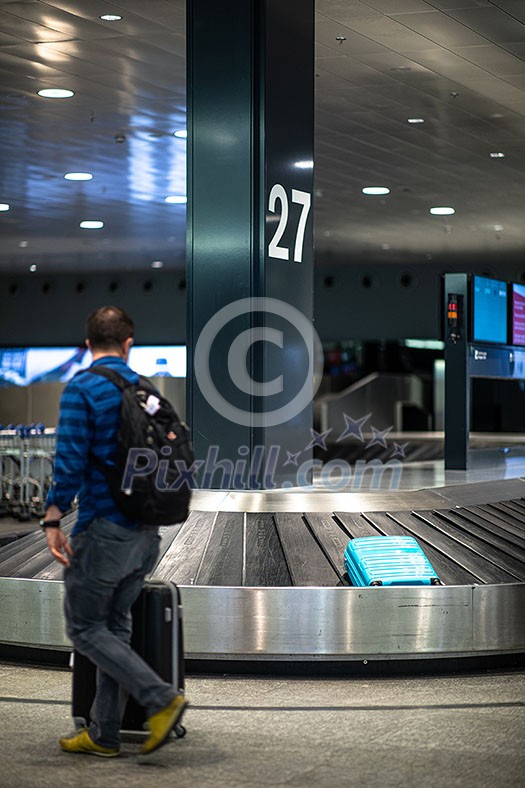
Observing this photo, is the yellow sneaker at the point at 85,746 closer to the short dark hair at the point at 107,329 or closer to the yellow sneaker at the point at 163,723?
the yellow sneaker at the point at 163,723

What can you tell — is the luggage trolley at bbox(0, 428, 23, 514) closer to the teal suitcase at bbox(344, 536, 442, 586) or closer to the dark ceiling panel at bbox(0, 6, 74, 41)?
the dark ceiling panel at bbox(0, 6, 74, 41)

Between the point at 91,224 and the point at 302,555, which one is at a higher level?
the point at 91,224

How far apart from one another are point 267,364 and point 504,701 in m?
2.84

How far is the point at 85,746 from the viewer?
4441 millimetres

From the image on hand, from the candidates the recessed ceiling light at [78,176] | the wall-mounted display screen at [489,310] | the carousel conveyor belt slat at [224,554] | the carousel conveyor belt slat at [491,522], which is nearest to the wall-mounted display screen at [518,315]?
the wall-mounted display screen at [489,310]

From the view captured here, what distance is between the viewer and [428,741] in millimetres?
4629

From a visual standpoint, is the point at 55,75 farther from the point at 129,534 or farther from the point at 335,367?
the point at 335,367

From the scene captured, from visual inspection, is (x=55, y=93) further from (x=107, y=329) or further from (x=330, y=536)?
(x=107, y=329)

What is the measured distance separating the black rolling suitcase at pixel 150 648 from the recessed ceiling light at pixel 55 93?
7440mm

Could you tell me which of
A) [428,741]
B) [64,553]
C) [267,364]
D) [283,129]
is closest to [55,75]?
[283,129]

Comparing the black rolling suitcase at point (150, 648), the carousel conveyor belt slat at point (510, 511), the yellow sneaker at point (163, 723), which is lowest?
the yellow sneaker at point (163, 723)

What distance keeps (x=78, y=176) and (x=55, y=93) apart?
4211 mm

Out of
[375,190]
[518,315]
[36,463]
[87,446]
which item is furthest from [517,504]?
[375,190]

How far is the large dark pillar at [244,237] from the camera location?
7.35 m
